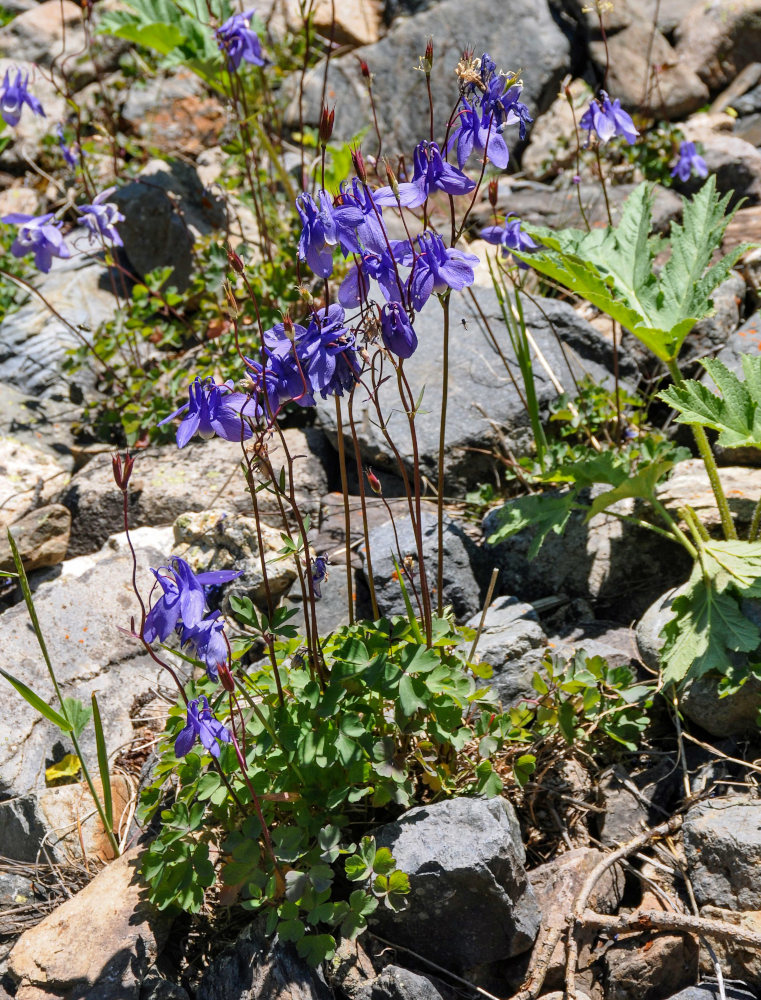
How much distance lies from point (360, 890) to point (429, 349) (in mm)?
2632

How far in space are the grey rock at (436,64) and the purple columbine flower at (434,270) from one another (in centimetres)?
464

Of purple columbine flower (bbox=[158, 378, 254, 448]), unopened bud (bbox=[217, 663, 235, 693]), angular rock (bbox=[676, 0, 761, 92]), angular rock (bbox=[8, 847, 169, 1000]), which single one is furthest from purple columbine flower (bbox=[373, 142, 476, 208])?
angular rock (bbox=[676, 0, 761, 92])

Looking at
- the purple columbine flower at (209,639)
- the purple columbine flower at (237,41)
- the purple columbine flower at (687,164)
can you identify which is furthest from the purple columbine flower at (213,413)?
the purple columbine flower at (687,164)

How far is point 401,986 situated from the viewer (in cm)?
212

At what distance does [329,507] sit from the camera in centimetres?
379

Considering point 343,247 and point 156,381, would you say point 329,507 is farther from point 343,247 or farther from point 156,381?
point 343,247

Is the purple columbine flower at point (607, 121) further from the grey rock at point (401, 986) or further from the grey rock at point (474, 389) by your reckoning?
the grey rock at point (401, 986)

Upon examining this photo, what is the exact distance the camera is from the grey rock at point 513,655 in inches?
111

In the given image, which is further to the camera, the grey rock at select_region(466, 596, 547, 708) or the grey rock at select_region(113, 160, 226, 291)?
the grey rock at select_region(113, 160, 226, 291)

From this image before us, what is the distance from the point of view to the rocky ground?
7.47 ft

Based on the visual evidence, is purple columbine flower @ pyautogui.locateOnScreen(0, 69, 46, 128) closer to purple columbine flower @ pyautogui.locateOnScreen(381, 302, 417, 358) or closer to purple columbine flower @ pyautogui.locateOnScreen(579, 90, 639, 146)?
purple columbine flower @ pyautogui.locateOnScreen(579, 90, 639, 146)

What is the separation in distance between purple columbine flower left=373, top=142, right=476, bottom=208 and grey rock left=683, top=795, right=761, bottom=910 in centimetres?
174

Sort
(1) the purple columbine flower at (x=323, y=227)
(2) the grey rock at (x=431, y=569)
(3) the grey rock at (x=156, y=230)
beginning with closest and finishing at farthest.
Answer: (1) the purple columbine flower at (x=323, y=227), (2) the grey rock at (x=431, y=569), (3) the grey rock at (x=156, y=230)

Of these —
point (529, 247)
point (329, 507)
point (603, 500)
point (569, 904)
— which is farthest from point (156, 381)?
point (569, 904)
